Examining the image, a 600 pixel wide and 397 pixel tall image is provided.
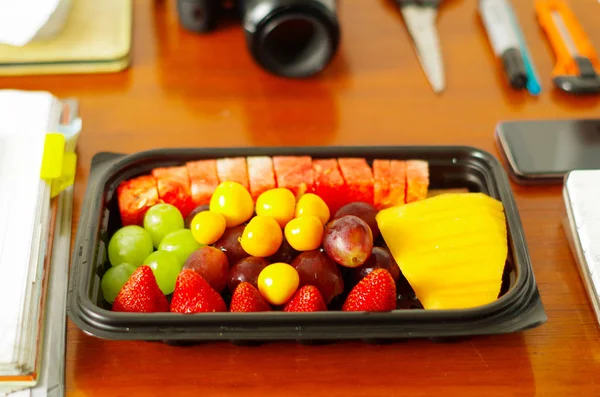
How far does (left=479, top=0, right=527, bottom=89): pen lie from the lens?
38.5 inches

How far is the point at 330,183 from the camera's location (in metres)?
0.77

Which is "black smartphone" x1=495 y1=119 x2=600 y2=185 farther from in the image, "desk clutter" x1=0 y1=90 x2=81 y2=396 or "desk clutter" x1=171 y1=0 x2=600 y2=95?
"desk clutter" x1=0 y1=90 x2=81 y2=396

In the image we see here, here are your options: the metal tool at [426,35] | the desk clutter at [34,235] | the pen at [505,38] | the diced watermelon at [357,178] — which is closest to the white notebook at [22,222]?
Result: the desk clutter at [34,235]

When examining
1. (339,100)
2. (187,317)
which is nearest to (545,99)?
(339,100)

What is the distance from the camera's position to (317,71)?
38.3 inches

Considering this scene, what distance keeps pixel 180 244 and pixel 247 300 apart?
0.40ft

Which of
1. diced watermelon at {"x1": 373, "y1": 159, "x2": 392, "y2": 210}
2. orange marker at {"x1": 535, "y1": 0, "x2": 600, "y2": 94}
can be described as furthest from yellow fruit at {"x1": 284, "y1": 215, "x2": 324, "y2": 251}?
orange marker at {"x1": 535, "y1": 0, "x2": 600, "y2": 94}

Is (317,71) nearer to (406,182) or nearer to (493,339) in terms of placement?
(406,182)

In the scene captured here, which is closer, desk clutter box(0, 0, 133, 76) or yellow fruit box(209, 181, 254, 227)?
yellow fruit box(209, 181, 254, 227)

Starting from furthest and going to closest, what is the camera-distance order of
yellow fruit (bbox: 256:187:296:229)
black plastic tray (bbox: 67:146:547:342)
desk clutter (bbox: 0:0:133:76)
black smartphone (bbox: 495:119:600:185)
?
desk clutter (bbox: 0:0:133:76), black smartphone (bbox: 495:119:600:185), yellow fruit (bbox: 256:187:296:229), black plastic tray (bbox: 67:146:547:342)

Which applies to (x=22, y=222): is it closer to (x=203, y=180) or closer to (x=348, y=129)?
(x=203, y=180)

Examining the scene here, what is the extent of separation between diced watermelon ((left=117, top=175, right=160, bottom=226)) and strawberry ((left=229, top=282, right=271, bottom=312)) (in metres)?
0.18

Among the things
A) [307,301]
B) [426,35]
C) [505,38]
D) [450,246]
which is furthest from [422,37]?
[307,301]

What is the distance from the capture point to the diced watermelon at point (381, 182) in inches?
30.2
